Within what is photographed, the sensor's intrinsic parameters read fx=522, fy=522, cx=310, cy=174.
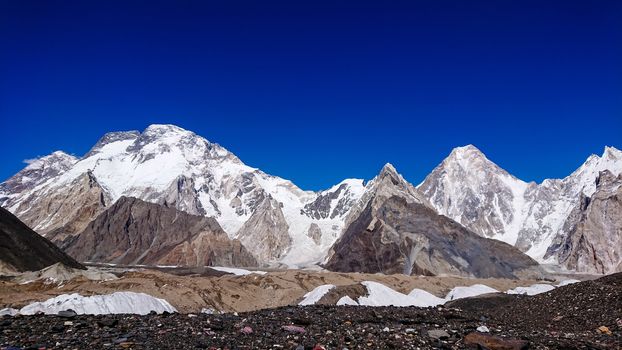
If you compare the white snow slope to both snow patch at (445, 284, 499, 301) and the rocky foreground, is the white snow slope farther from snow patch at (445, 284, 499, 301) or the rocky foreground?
Result: snow patch at (445, 284, 499, 301)

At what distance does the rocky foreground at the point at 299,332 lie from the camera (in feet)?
44.1

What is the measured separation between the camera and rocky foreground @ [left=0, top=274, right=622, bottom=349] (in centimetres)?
1343

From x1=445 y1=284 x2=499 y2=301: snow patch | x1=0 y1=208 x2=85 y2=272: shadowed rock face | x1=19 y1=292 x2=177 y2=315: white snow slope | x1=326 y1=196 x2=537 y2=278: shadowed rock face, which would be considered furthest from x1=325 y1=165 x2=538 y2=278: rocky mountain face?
x1=19 y1=292 x2=177 y2=315: white snow slope

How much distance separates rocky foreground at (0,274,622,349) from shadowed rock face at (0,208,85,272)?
6868 centimetres

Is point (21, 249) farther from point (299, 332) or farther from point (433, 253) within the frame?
point (433, 253)

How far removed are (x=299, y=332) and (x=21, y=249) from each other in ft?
265

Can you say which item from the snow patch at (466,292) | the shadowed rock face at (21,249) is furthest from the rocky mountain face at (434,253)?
the shadowed rock face at (21,249)

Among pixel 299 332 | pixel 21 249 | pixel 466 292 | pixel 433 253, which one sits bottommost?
pixel 299 332

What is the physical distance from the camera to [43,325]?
49.6 feet

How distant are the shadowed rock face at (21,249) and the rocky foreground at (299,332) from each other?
225 feet

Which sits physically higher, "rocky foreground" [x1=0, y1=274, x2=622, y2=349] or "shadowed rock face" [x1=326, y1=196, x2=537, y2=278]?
"shadowed rock face" [x1=326, y1=196, x2=537, y2=278]

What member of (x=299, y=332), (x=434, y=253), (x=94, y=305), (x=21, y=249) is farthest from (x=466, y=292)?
(x=434, y=253)

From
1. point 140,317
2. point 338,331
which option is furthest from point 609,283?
point 140,317

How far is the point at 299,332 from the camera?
15633mm
